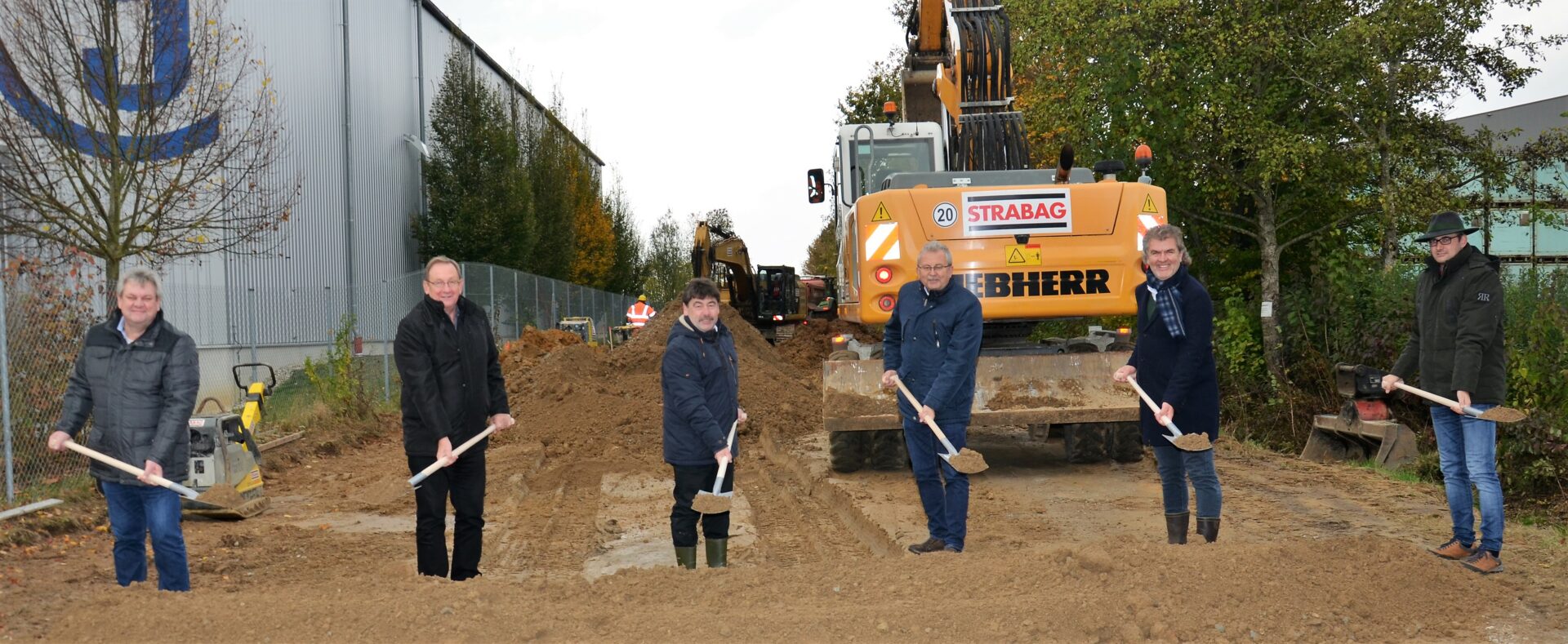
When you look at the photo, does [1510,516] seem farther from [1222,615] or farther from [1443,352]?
[1222,615]

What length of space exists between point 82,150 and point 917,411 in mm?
10423

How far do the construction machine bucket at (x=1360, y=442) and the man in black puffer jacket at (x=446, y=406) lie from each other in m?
8.24

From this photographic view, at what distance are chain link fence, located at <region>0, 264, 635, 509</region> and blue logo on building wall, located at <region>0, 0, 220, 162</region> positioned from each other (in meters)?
1.50

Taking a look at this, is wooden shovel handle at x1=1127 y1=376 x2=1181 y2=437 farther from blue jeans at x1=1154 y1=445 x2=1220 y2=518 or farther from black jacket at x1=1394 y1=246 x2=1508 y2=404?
black jacket at x1=1394 y1=246 x2=1508 y2=404

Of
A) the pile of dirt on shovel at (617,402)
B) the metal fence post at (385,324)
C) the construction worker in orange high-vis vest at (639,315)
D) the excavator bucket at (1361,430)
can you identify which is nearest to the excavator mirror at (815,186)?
the pile of dirt on shovel at (617,402)

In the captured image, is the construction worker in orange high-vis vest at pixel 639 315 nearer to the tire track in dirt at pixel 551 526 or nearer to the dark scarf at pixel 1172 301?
the tire track in dirt at pixel 551 526

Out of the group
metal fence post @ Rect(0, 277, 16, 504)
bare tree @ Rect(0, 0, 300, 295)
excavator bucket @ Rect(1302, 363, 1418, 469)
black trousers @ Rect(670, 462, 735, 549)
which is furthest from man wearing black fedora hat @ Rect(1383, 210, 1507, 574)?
bare tree @ Rect(0, 0, 300, 295)

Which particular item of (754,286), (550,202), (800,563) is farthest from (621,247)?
(800,563)

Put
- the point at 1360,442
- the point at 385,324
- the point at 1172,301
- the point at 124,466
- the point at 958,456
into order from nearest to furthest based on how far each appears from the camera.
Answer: the point at 124,466
the point at 1172,301
the point at 958,456
the point at 1360,442
the point at 385,324

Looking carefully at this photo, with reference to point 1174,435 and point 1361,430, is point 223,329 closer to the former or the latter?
point 1361,430

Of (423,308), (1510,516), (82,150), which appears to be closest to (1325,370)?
(1510,516)

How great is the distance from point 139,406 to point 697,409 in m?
2.49

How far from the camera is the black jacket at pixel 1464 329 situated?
5.74 m

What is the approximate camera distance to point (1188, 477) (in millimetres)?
5973
